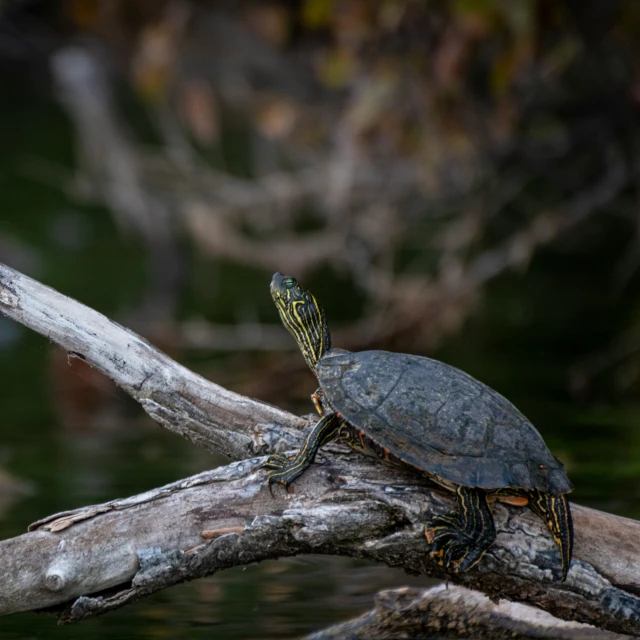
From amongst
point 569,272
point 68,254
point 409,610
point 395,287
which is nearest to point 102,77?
point 68,254

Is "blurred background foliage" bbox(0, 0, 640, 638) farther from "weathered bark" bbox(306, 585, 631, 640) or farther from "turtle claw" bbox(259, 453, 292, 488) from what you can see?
"turtle claw" bbox(259, 453, 292, 488)

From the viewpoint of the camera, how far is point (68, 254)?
11805 mm

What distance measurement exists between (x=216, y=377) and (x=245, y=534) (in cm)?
416

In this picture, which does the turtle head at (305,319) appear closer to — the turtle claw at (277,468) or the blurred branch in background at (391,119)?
the turtle claw at (277,468)

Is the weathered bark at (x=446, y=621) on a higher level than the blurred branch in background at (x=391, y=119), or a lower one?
lower

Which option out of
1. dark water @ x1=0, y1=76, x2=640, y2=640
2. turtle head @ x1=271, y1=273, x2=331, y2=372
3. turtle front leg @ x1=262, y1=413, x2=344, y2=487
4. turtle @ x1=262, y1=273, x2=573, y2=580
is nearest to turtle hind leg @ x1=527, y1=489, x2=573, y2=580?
turtle @ x1=262, y1=273, x2=573, y2=580

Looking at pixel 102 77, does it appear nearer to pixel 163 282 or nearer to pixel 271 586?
pixel 163 282

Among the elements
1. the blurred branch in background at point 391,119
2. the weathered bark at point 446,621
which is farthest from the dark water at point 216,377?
the blurred branch in background at point 391,119

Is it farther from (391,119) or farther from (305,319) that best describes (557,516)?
(391,119)

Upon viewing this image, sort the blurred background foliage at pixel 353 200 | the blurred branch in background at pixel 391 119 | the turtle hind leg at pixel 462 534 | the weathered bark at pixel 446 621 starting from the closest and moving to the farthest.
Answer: the turtle hind leg at pixel 462 534, the weathered bark at pixel 446 621, the blurred background foliage at pixel 353 200, the blurred branch in background at pixel 391 119

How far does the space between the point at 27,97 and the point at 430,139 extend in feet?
32.3

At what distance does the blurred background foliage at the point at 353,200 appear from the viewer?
4.95 meters

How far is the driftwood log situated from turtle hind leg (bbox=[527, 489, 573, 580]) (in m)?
0.02

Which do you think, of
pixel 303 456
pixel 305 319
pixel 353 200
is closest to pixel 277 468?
pixel 303 456
